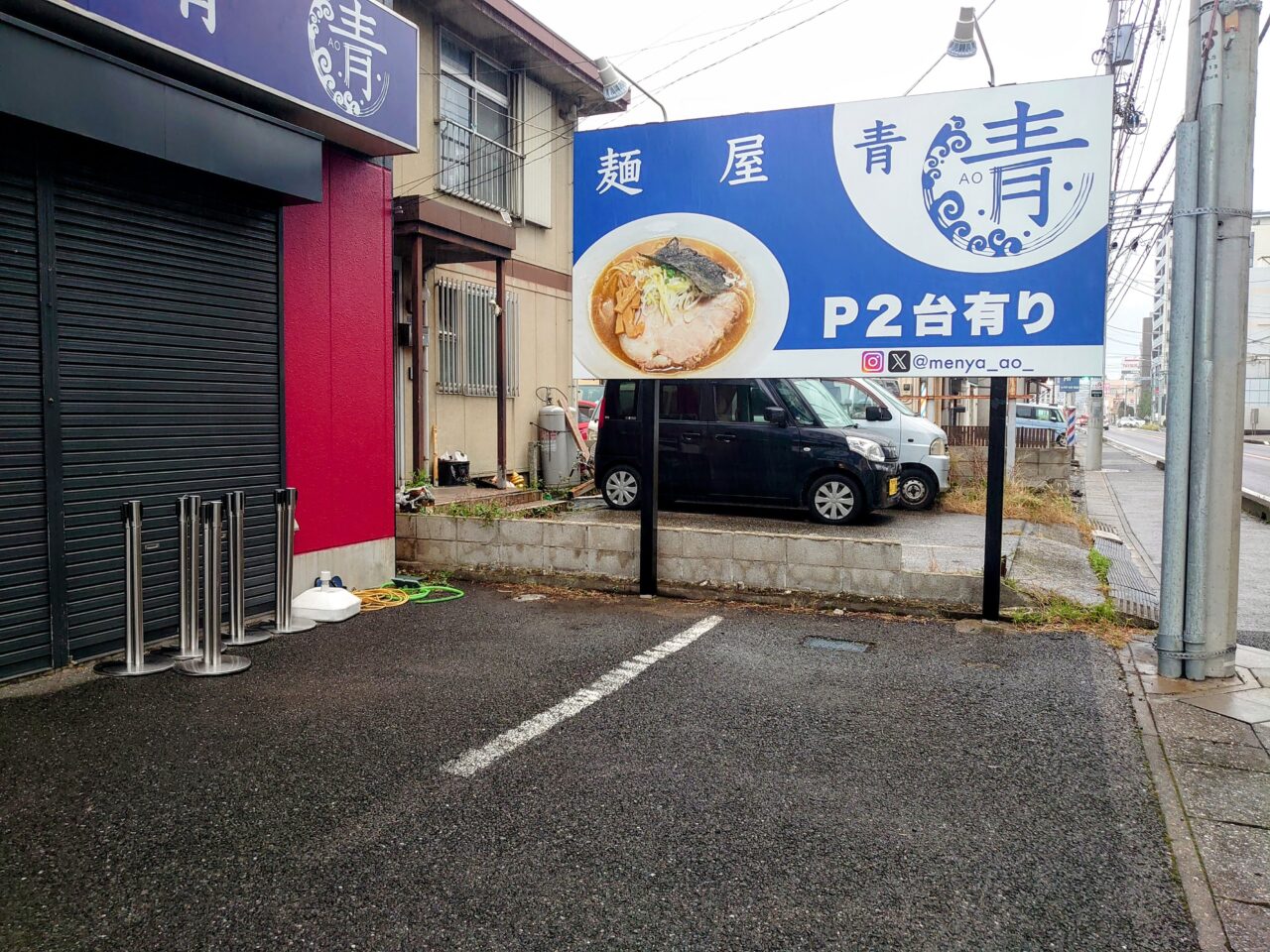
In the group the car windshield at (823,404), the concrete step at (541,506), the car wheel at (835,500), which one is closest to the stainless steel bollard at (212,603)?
the concrete step at (541,506)

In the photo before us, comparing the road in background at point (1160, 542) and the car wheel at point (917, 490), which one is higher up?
the car wheel at point (917, 490)

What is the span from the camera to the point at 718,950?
2273 mm

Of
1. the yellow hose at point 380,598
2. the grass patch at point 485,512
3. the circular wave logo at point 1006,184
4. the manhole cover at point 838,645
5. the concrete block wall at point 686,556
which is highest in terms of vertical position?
the circular wave logo at point 1006,184

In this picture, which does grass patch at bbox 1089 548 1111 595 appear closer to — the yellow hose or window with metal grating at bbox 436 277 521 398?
the yellow hose

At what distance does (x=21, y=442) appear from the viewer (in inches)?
174

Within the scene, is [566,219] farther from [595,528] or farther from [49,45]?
[49,45]

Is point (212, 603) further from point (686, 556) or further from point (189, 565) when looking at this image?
point (686, 556)

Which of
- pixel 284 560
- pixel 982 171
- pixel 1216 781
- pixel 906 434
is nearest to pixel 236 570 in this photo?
pixel 284 560

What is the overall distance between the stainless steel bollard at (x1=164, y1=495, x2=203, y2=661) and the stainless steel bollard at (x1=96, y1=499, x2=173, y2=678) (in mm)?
166

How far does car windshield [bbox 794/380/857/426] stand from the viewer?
9906mm

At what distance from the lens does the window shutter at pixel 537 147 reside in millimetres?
12312

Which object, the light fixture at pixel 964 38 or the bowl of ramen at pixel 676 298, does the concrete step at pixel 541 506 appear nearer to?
the bowl of ramen at pixel 676 298

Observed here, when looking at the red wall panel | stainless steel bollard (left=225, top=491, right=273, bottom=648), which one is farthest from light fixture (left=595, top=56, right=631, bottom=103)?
stainless steel bollard (left=225, top=491, right=273, bottom=648)

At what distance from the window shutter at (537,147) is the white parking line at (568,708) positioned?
28.2ft
